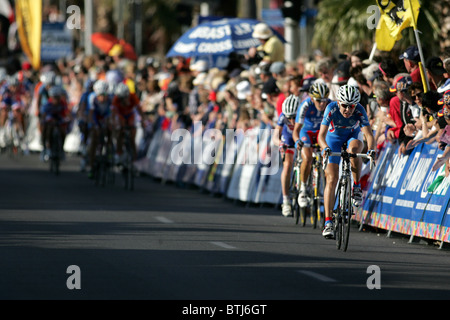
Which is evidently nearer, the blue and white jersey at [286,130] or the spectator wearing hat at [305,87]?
the blue and white jersey at [286,130]

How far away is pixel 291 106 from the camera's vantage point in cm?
1858

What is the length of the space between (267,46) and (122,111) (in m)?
3.20

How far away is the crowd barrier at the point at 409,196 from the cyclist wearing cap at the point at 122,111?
26.2 ft

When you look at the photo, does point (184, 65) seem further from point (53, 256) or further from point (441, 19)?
point (53, 256)

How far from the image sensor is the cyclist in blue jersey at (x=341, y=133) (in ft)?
50.9

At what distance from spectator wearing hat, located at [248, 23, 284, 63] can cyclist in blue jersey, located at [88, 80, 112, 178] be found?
9.74 ft

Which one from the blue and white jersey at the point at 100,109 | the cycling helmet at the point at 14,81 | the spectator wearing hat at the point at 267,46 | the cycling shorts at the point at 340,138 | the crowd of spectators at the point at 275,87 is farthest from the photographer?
the cycling helmet at the point at 14,81

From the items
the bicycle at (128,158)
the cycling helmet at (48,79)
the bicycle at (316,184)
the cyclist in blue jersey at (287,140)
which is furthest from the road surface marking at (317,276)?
the cycling helmet at (48,79)

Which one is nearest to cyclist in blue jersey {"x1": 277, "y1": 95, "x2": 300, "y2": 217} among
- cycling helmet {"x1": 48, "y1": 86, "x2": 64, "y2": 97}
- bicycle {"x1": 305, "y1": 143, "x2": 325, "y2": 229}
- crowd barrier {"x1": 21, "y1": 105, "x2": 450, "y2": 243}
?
bicycle {"x1": 305, "y1": 143, "x2": 325, "y2": 229}

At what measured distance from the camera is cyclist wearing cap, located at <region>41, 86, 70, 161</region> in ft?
93.0

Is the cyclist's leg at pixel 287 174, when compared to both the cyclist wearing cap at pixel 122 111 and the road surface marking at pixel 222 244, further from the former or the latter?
the cyclist wearing cap at pixel 122 111

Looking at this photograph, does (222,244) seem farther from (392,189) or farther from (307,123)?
(307,123)

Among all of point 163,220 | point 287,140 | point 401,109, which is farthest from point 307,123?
point 163,220

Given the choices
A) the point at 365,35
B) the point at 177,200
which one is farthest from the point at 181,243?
the point at 365,35
